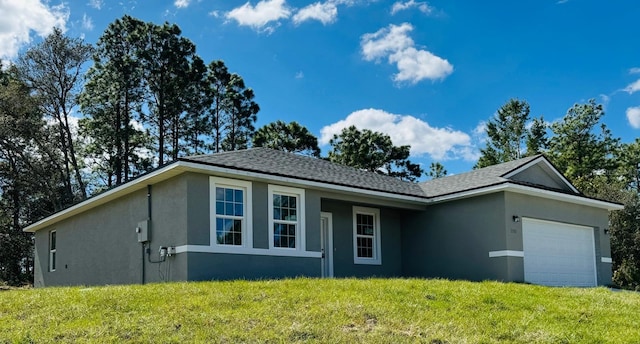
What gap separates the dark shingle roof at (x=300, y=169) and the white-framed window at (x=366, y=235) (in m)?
1.00

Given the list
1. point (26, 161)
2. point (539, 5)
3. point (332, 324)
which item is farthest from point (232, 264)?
point (26, 161)

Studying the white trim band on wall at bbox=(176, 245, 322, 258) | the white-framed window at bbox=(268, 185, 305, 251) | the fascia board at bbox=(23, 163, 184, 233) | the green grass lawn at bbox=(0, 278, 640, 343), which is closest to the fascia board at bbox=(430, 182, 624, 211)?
the white trim band on wall at bbox=(176, 245, 322, 258)

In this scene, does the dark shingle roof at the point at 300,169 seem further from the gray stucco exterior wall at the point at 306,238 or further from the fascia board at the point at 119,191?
the fascia board at the point at 119,191

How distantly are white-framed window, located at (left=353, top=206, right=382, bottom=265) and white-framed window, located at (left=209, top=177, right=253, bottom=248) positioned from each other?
4947 millimetres

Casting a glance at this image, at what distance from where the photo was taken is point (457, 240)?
17.3 meters

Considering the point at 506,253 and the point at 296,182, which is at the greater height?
the point at 296,182

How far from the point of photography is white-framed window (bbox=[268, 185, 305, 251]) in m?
14.3

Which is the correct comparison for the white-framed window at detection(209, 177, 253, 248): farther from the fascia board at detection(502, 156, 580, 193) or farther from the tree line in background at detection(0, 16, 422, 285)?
the tree line in background at detection(0, 16, 422, 285)

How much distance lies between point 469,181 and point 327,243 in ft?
16.0

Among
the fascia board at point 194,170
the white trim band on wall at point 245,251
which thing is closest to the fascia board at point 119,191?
the fascia board at point 194,170

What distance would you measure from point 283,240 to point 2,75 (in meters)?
26.2

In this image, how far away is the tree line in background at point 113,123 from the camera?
102 ft

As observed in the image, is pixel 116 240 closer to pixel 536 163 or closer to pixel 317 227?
pixel 317 227

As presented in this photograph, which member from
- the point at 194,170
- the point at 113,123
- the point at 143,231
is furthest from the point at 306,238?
the point at 113,123
